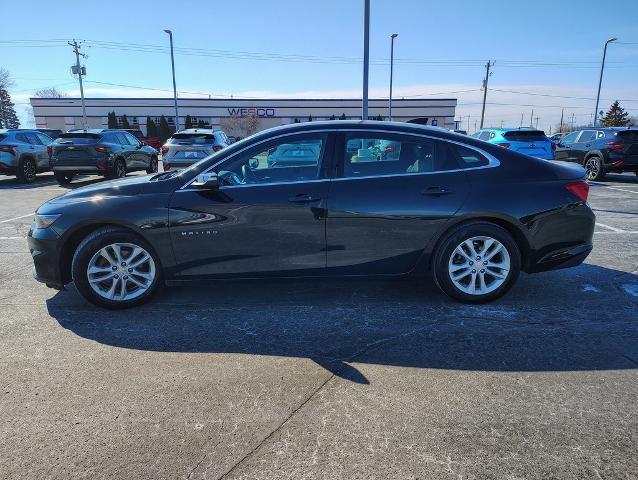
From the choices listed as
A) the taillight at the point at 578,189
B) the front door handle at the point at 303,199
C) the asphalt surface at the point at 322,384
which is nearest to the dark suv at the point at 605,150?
the asphalt surface at the point at 322,384

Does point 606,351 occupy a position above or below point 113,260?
below

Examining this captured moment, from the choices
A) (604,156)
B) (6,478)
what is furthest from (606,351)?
(604,156)

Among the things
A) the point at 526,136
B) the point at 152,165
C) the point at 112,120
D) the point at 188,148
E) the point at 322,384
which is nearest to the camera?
the point at 322,384

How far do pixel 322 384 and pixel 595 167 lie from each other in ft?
47.0

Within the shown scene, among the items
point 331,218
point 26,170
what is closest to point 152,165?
point 26,170

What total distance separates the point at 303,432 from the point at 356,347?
101 centimetres

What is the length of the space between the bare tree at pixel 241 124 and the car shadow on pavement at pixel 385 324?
60861 mm

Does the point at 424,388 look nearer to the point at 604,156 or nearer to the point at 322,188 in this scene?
the point at 322,188

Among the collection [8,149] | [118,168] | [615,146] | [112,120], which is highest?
[112,120]

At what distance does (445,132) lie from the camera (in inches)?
165

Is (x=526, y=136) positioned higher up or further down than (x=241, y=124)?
further down

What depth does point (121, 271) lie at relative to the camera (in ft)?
13.1

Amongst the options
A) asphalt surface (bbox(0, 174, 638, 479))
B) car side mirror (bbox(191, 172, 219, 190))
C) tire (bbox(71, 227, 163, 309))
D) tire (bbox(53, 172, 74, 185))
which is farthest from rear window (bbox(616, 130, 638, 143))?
tire (bbox(53, 172, 74, 185))

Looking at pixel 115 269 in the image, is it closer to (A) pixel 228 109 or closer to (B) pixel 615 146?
(B) pixel 615 146
